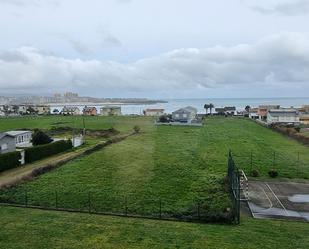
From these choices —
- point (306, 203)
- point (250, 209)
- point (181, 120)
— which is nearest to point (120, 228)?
point (250, 209)

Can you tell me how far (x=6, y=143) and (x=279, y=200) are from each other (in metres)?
26.4

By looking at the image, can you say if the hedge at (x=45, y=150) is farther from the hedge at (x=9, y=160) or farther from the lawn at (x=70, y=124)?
the lawn at (x=70, y=124)

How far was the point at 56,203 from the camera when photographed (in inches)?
867

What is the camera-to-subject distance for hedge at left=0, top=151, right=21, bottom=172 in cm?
3045

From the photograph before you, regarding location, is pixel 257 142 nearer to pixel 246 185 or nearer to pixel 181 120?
pixel 246 185

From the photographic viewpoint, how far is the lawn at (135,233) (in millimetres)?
15586

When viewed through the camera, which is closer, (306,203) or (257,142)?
(306,203)

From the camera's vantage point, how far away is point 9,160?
3133cm

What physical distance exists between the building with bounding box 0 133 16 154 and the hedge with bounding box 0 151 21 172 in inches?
204

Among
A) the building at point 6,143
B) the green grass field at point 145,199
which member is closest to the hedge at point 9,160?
the green grass field at point 145,199

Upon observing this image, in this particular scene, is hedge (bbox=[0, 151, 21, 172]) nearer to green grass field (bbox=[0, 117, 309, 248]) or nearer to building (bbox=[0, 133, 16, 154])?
green grass field (bbox=[0, 117, 309, 248])

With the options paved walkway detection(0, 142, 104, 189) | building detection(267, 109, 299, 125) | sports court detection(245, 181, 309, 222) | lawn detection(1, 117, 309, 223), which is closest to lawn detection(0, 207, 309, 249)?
sports court detection(245, 181, 309, 222)

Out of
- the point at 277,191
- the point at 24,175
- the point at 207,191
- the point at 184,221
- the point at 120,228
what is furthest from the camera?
the point at 24,175

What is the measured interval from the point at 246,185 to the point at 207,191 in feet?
14.7
